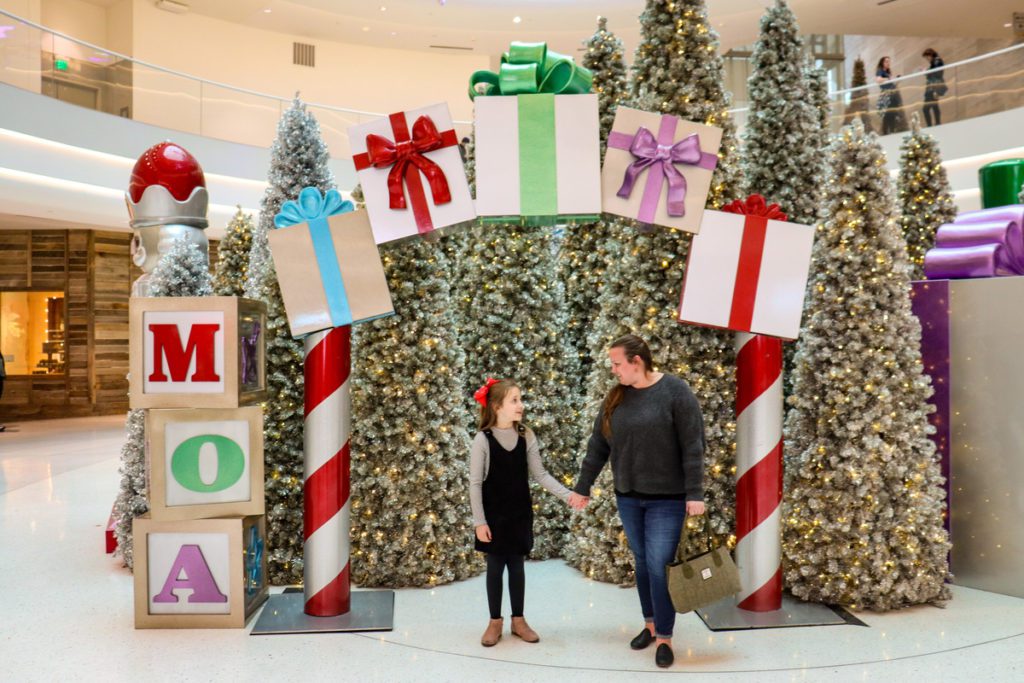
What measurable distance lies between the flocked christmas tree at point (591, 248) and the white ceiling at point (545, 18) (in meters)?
11.0

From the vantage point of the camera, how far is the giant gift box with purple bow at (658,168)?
167 inches

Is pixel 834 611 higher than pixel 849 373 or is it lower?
lower

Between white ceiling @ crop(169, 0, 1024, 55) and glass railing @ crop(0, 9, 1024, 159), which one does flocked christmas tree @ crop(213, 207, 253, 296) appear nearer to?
glass railing @ crop(0, 9, 1024, 159)

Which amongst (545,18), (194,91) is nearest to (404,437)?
(194,91)

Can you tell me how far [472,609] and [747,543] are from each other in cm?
148

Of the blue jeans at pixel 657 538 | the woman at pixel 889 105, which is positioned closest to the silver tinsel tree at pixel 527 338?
the blue jeans at pixel 657 538

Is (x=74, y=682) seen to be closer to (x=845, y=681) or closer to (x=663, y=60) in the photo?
(x=845, y=681)

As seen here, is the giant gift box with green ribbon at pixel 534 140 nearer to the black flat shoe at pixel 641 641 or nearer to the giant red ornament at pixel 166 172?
the black flat shoe at pixel 641 641

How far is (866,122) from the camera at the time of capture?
1343 cm

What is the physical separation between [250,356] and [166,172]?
1.74m

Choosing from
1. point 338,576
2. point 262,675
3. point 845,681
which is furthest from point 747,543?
point 262,675

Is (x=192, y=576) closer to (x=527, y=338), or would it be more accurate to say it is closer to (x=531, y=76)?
(x=527, y=338)

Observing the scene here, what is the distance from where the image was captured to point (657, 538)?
3793 mm

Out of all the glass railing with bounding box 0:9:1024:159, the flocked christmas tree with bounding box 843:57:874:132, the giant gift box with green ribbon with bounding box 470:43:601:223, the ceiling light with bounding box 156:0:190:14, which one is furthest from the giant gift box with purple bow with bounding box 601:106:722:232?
the ceiling light with bounding box 156:0:190:14
